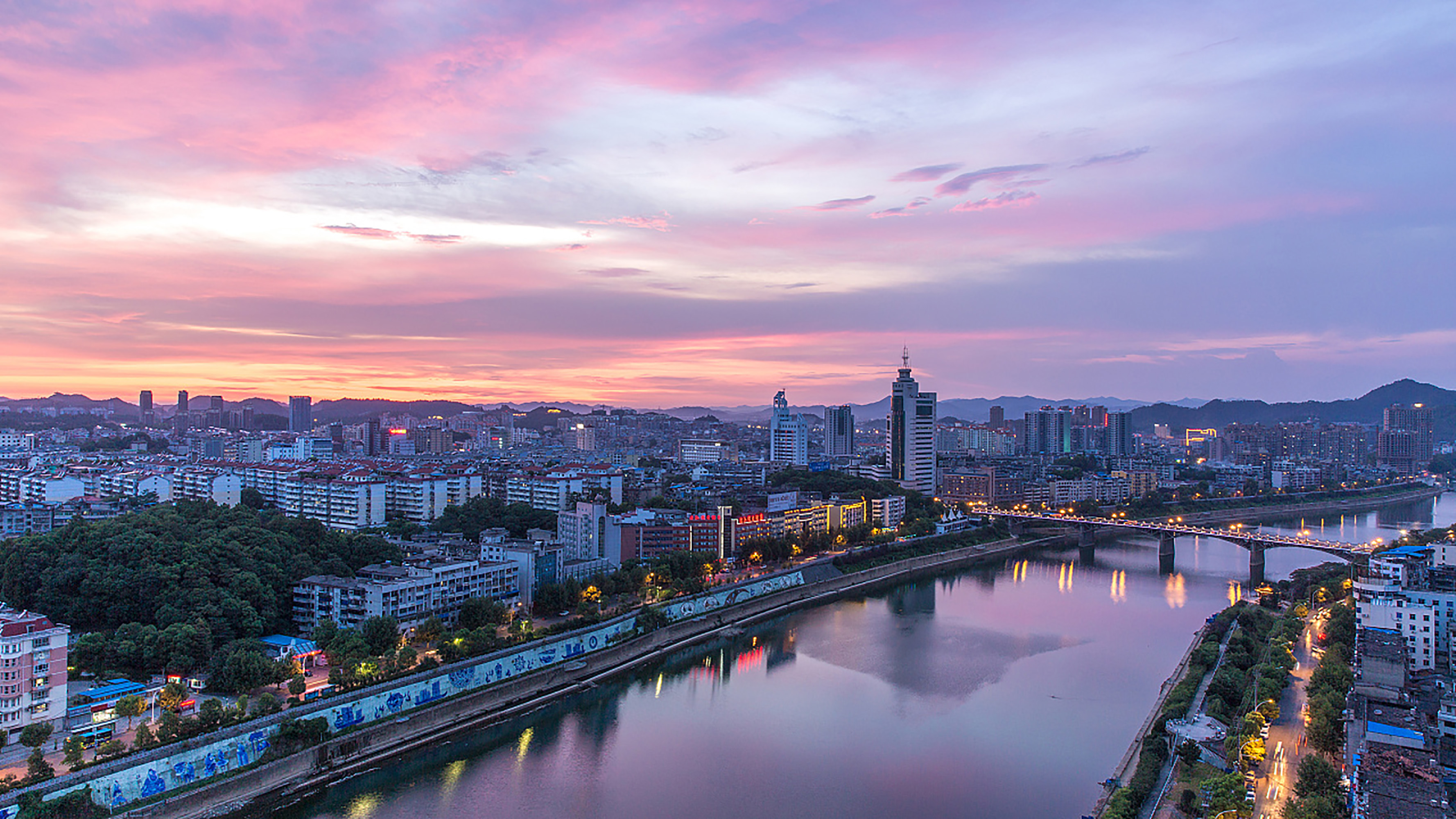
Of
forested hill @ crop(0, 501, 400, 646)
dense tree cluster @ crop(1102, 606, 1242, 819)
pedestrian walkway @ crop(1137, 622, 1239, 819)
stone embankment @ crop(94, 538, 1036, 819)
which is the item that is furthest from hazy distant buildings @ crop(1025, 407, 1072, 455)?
forested hill @ crop(0, 501, 400, 646)

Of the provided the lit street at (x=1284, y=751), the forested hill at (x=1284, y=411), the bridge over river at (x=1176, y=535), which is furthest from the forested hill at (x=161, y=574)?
the forested hill at (x=1284, y=411)

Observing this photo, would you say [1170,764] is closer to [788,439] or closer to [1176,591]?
[1176,591]

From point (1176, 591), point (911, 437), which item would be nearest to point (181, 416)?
point (911, 437)

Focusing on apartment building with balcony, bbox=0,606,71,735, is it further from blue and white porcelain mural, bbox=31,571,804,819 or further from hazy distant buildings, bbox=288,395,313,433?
hazy distant buildings, bbox=288,395,313,433

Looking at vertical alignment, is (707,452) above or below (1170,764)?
above

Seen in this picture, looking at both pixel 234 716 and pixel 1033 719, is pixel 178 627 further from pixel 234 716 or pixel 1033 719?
pixel 1033 719

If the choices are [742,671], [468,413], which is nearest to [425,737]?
[742,671]
